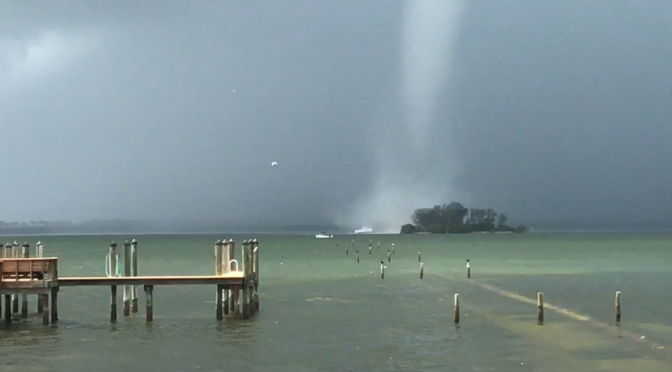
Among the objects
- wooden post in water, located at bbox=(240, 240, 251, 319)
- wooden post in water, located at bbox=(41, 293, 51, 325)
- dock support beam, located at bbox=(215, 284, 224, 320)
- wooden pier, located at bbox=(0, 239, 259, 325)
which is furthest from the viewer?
dock support beam, located at bbox=(215, 284, 224, 320)

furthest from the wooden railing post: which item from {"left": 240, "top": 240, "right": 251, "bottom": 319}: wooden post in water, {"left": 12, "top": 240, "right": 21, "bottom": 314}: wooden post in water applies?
{"left": 240, "top": 240, "right": 251, "bottom": 319}: wooden post in water

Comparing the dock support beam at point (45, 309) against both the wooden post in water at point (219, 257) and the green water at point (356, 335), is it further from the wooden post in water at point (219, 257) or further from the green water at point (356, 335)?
the wooden post in water at point (219, 257)

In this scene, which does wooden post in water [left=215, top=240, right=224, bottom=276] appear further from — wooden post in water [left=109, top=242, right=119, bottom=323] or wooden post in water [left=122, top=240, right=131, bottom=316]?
wooden post in water [left=109, top=242, right=119, bottom=323]

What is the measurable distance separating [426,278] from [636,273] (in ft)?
72.5

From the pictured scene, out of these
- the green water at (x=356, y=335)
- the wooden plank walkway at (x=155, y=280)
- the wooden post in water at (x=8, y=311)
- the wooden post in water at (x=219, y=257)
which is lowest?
the green water at (x=356, y=335)

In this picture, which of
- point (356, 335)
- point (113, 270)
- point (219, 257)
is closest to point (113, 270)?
point (113, 270)

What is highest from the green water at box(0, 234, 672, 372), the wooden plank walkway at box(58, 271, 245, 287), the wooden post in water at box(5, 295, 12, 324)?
the wooden plank walkway at box(58, 271, 245, 287)

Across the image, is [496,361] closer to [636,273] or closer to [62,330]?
[62,330]

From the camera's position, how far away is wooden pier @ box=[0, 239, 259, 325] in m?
38.7

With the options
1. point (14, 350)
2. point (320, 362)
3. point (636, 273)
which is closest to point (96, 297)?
point (14, 350)

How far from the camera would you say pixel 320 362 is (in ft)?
106

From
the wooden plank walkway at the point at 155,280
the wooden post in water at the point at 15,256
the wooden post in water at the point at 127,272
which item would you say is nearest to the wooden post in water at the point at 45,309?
the wooden plank walkway at the point at 155,280

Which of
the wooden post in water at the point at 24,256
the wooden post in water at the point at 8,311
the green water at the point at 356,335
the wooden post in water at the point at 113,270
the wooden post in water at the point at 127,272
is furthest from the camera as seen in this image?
the wooden post in water at the point at 24,256

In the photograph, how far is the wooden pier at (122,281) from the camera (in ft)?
127
